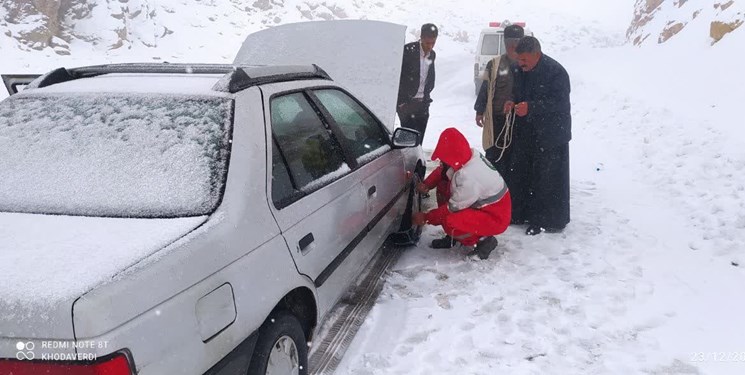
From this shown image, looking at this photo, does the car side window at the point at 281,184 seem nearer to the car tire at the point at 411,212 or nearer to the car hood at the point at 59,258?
the car hood at the point at 59,258

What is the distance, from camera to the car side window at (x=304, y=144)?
2484 millimetres

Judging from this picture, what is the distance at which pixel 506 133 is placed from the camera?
4.88m

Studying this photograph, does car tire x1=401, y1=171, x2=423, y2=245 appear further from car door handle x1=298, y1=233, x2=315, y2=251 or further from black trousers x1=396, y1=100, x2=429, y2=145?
car door handle x1=298, y1=233, x2=315, y2=251

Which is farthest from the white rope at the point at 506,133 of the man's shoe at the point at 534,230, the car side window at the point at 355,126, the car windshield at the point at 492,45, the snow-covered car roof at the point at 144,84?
the car windshield at the point at 492,45

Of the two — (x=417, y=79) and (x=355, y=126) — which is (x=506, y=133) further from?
(x=355, y=126)

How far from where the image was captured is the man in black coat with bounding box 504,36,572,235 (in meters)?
4.54

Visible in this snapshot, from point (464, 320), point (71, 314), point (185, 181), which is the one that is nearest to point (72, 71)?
point (185, 181)

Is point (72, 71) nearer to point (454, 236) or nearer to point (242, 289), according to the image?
point (242, 289)

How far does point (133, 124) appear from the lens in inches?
87.5

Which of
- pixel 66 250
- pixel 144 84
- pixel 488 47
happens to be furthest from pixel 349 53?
pixel 488 47

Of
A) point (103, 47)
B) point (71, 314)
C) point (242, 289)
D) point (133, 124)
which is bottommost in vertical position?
point (103, 47)

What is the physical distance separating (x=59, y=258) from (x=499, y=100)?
4131 mm

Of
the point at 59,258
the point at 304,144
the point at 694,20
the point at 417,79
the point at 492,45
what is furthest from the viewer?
the point at 492,45

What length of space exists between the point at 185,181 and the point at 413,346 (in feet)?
5.80
